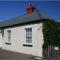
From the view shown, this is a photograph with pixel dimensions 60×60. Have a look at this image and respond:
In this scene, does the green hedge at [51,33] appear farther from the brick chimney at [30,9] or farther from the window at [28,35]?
the brick chimney at [30,9]

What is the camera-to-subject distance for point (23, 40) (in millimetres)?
17562

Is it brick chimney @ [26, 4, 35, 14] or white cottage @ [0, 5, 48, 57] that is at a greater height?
brick chimney @ [26, 4, 35, 14]

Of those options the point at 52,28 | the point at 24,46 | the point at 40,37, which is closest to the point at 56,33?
the point at 52,28

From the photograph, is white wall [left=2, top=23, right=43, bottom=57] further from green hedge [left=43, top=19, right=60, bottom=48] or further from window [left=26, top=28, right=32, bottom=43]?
green hedge [left=43, top=19, right=60, bottom=48]

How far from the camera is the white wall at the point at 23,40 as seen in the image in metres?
15.2

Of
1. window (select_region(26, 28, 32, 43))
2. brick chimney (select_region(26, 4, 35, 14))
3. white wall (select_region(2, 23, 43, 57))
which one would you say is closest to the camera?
white wall (select_region(2, 23, 43, 57))

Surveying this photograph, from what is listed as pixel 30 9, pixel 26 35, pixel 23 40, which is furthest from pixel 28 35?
pixel 30 9

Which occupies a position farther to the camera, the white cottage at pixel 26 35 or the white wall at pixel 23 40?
the white cottage at pixel 26 35

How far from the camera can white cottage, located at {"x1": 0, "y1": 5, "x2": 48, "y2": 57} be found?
15366mm

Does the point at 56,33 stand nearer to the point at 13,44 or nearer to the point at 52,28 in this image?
the point at 52,28

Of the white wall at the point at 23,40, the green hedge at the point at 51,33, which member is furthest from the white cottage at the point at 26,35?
the green hedge at the point at 51,33

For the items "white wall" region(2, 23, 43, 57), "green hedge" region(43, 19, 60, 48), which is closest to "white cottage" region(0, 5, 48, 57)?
"white wall" region(2, 23, 43, 57)

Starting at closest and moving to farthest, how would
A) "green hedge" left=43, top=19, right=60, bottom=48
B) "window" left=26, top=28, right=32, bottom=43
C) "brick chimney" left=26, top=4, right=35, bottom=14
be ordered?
"green hedge" left=43, top=19, right=60, bottom=48 < "window" left=26, top=28, right=32, bottom=43 < "brick chimney" left=26, top=4, right=35, bottom=14

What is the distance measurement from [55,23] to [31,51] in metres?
3.59
